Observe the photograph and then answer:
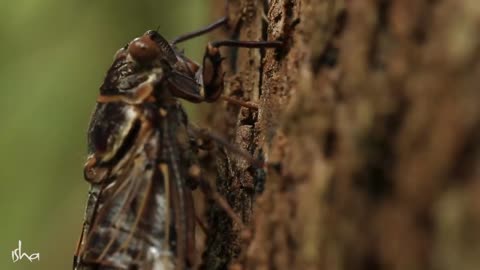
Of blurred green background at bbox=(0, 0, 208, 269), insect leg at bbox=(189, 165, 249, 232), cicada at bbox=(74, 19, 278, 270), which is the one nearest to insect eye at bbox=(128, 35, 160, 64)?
cicada at bbox=(74, 19, 278, 270)

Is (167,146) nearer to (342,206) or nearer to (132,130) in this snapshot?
(132,130)

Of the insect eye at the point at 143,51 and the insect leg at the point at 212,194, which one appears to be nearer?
the insect leg at the point at 212,194

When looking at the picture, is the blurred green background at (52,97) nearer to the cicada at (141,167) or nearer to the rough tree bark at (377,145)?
the cicada at (141,167)

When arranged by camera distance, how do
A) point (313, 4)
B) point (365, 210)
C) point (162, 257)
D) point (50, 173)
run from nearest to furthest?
1. point (365, 210)
2. point (313, 4)
3. point (162, 257)
4. point (50, 173)

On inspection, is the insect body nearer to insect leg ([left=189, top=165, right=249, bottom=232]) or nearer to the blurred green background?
insect leg ([left=189, top=165, right=249, bottom=232])

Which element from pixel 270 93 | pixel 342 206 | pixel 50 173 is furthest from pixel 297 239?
pixel 50 173

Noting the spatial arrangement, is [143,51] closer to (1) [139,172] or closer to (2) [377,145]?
(1) [139,172]

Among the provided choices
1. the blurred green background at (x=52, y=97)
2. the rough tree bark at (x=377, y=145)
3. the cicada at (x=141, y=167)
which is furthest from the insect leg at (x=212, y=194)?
the blurred green background at (x=52, y=97)
